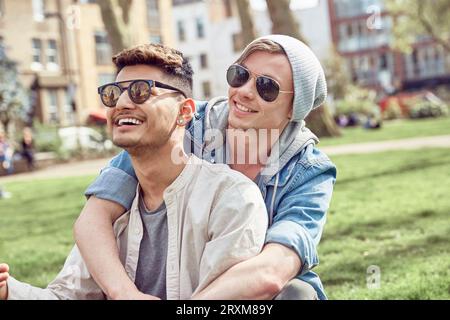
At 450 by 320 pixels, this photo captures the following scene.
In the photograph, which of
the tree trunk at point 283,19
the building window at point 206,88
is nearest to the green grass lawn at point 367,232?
the tree trunk at point 283,19

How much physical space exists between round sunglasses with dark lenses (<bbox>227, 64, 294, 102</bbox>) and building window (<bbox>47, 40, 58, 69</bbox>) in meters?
39.7

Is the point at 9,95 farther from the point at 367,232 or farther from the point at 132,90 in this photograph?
the point at 132,90

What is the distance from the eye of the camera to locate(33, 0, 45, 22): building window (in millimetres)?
40344

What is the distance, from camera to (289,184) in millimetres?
2570

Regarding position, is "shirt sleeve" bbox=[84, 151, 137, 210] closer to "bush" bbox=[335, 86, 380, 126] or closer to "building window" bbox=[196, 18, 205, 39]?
"bush" bbox=[335, 86, 380, 126]

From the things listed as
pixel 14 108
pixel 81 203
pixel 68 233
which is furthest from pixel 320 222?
pixel 14 108

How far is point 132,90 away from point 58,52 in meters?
40.6

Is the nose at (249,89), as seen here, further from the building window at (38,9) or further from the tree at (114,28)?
the building window at (38,9)

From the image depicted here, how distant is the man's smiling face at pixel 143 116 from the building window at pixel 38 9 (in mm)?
39518

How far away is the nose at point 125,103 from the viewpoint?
2332mm

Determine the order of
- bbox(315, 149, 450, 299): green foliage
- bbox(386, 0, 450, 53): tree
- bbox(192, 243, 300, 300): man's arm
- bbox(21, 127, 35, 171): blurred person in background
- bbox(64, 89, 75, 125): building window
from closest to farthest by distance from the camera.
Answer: bbox(192, 243, 300, 300): man's arm
bbox(315, 149, 450, 299): green foliage
bbox(21, 127, 35, 171): blurred person in background
bbox(386, 0, 450, 53): tree
bbox(64, 89, 75, 125): building window

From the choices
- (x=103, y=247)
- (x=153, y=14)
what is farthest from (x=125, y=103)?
(x=153, y=14)

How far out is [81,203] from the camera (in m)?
11.3

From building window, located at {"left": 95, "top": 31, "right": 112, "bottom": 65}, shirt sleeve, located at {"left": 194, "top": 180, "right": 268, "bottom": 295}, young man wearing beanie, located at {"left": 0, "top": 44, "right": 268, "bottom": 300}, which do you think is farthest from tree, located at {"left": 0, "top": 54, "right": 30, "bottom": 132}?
shirt sleeve, located at {"left": 194, "top": 180, "right": 268, "bottom": 295}
